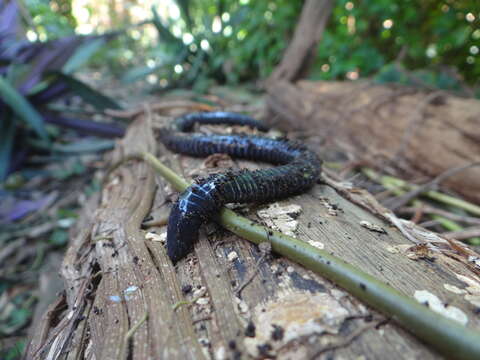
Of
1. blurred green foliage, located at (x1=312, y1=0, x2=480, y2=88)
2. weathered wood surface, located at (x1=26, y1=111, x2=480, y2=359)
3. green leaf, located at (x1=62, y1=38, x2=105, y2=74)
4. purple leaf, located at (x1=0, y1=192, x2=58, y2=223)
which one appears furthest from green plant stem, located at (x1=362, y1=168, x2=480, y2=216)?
green leaf, located at (x1=62, y1=38, x2=105, y2=74)

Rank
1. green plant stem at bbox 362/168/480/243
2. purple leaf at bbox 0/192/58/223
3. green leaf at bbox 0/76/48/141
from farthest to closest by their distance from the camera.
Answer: green leaf at bbox 0/76/48/141 < purple leaf at bbox 0/192/58/223 < green plant stem at bbox 362/168/480/243

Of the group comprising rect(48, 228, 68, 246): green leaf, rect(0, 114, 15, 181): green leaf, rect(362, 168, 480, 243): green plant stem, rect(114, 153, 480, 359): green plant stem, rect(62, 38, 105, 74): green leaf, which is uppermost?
rect(62, 38, 105, 74): green leaf

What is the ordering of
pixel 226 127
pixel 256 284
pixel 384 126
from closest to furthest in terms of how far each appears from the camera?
1. pixel 256 284
2. pixel 226 127
3. pixel 384 126

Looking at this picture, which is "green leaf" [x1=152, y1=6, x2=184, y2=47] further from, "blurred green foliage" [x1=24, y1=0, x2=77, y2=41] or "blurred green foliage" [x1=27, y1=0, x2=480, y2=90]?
"blurred green foliage" [x1=24, y1=0, x2=77, y2=41]

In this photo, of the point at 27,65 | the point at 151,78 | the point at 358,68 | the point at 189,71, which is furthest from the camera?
the point at 151,78

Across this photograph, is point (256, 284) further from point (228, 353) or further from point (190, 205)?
point (190, 205)

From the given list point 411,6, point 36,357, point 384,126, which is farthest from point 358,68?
point 36,357

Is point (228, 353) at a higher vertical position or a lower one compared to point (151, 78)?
higher

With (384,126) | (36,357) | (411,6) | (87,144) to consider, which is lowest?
(87,144)
